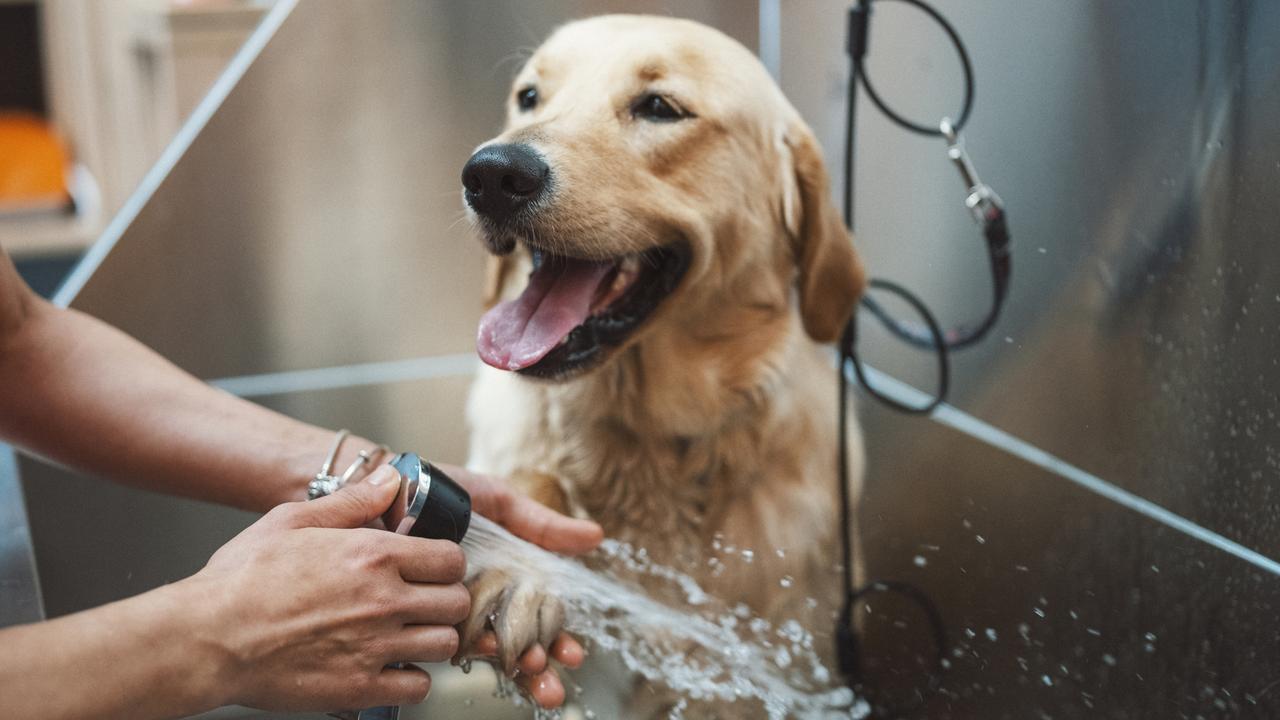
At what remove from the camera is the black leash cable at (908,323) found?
108cm

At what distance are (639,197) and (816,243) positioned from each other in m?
0.23

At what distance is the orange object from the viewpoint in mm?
3473

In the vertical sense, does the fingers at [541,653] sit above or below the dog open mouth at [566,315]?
below

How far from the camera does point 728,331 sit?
47.1 inches

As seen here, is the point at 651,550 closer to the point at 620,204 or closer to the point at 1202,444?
the point at 620,204

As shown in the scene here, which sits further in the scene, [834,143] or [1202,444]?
[834,143]

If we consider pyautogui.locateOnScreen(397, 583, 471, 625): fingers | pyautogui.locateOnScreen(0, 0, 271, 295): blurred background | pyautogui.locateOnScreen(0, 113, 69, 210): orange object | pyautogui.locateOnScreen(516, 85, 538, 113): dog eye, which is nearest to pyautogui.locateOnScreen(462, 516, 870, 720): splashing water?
pyautogui.locateOnScreen(397, 583, 471, 625): fingers

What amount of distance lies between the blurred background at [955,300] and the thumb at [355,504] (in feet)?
0.58

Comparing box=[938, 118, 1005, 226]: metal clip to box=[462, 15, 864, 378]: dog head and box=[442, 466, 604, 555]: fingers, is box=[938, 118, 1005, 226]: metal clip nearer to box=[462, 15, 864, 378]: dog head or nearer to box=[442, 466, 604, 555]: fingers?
box=[462, 15, 864, 378]: dog head

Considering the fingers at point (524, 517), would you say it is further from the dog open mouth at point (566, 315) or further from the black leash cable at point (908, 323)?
the black leash cable at point (908, 323)

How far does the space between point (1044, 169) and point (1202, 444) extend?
0.29 m

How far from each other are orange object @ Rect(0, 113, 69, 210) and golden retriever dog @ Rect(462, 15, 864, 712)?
2900 millimetres

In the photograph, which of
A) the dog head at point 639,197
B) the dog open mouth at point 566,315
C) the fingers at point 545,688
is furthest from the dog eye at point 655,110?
the fingers at point 545,688

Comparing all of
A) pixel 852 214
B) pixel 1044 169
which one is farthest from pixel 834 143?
pixel 1044 169
